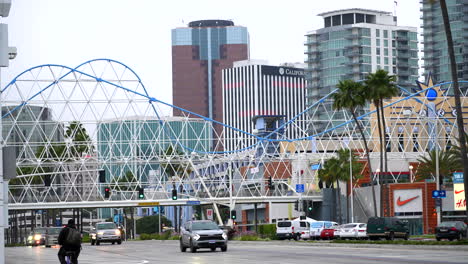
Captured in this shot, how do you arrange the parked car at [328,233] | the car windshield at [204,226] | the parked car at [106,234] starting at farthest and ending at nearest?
1. the parked car at [328,233]
2. the parked car at [106,234]
3. the car windshield at [204,226]

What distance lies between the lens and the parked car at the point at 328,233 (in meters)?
71.3

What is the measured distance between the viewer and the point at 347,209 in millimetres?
111750

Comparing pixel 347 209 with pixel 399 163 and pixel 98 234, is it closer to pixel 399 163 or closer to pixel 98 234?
pixel 399 163

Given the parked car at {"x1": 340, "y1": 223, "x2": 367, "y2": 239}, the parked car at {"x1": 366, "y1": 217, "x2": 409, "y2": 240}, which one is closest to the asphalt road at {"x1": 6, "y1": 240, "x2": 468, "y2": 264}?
the parked car at {"x1": 366, "y1": 217, "x2": 409, "y2": 240}

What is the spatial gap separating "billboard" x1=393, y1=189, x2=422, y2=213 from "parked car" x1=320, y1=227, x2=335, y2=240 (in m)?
29.6

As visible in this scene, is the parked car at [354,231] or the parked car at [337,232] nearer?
the parked car at [354,231]

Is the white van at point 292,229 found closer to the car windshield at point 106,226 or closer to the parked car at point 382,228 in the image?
the car windshield at point 106,226

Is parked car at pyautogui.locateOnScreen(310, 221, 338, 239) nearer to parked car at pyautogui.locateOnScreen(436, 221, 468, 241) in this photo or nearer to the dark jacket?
parked car at pyautogui.locateOnScreen(436, 221, 468, 241)

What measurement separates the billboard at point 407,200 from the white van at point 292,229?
24.9 meters

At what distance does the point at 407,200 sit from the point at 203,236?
193 ft

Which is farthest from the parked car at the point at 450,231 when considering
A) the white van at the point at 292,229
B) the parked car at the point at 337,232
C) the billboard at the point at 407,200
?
the billboard at the point at 407,200

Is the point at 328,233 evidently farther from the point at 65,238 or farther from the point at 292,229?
the point at 65,238

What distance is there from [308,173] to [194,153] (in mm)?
23559

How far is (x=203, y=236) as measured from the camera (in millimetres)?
45938
